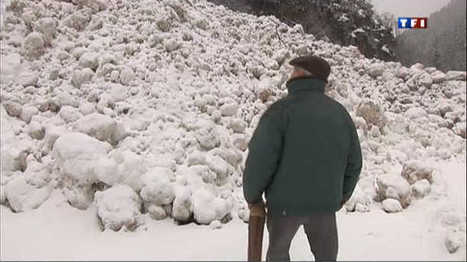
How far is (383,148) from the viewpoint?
13.5 feet

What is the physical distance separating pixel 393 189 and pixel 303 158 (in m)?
1.69

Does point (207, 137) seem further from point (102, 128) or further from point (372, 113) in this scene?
point (372, 113)

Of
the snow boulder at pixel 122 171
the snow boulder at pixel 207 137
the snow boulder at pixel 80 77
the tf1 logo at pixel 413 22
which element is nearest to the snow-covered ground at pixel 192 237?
the snow boulder at pixel 122 171

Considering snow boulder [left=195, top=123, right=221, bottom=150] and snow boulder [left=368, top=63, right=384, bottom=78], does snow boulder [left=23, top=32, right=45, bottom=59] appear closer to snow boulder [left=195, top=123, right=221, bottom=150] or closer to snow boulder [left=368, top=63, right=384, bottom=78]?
snow boulder [left=195, top=123, right=221, bottom=150]

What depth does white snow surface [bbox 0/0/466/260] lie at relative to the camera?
10.8 feet

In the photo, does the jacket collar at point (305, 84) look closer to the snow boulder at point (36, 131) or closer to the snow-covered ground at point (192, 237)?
the snow-covered ground at point (192, 237)

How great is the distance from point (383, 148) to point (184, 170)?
6.47ft

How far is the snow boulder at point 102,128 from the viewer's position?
14.3 feet

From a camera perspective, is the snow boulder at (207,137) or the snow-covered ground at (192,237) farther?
the snow boulder at (207,137)

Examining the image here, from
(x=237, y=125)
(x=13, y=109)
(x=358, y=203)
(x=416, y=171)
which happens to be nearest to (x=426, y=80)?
(x=416, y=171)

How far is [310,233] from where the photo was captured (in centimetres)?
243

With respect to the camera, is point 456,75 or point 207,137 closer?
point 456,75

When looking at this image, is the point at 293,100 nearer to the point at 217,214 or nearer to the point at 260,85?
the point at 217,214

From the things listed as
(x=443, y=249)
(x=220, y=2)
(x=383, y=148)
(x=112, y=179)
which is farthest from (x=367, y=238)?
(x=220, y=2)
